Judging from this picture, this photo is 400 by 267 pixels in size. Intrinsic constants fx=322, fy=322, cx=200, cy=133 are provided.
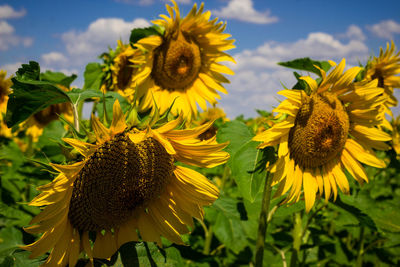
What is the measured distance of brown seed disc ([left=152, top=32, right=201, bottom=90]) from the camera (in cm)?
319

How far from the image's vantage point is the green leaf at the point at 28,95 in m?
1.55

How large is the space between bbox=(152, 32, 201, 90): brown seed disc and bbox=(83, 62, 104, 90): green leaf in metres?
0.52

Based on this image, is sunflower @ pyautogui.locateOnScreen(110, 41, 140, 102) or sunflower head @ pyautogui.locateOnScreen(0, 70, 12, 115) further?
sunflower head @ pyautogui.locateOnScreen(0, 70, 12, 115)

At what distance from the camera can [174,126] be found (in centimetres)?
144

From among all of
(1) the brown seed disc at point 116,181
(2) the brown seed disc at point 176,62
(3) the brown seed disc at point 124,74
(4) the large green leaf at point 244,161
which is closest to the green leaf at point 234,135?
(4) the large green leaf at point 244,161

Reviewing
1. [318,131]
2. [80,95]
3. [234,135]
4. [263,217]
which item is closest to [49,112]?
[80,95]

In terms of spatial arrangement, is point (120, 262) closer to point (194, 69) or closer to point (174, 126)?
point (174, 126)

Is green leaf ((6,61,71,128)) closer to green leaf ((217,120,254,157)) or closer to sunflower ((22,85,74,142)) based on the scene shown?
green leaf ((217,120,254,157))

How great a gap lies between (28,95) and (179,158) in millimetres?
806

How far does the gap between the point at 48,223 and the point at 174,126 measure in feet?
2.14

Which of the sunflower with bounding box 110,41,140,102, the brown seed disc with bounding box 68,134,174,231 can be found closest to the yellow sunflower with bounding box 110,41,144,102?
the sunflower with bounding box 110,41,140,102

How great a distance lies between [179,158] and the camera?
1.68 metres

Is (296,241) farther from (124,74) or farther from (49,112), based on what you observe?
(49,112)

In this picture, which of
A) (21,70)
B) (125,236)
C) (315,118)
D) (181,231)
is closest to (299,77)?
(315,118)
